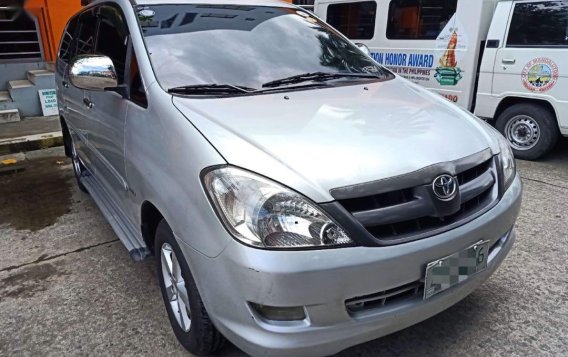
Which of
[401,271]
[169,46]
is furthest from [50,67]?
[401,271]

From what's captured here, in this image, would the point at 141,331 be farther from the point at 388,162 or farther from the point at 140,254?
the point at 388,162

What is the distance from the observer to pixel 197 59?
8.23ft

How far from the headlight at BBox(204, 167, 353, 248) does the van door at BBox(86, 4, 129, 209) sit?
116cm

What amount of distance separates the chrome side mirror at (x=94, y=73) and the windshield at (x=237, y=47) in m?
0.25

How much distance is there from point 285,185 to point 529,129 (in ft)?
16.1

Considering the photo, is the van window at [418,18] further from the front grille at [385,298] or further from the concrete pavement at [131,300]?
the front grille at [385,298]

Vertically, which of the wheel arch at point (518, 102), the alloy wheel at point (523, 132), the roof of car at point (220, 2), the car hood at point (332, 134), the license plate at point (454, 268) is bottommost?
the alloy wheel at point (523, 132)

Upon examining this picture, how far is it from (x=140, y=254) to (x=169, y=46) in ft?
3.80

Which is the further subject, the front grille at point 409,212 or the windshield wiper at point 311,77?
the windshield wiper at point 311,77

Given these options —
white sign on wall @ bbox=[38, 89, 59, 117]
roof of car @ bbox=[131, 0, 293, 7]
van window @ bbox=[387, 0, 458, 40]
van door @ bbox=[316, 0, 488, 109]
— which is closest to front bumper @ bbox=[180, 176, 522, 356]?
roof of car @ bbox=[131, 0, 293, 7]

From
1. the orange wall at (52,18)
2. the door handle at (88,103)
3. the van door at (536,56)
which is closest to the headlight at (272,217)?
the door handle at (88,103)

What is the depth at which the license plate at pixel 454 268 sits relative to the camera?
181 cm

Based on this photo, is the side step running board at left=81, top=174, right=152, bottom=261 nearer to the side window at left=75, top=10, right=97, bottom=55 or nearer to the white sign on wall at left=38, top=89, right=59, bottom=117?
the side window at left=75, top=10, right=97, bottom=55

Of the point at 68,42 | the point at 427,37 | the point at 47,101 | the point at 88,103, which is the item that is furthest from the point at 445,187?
the point at 47,101
